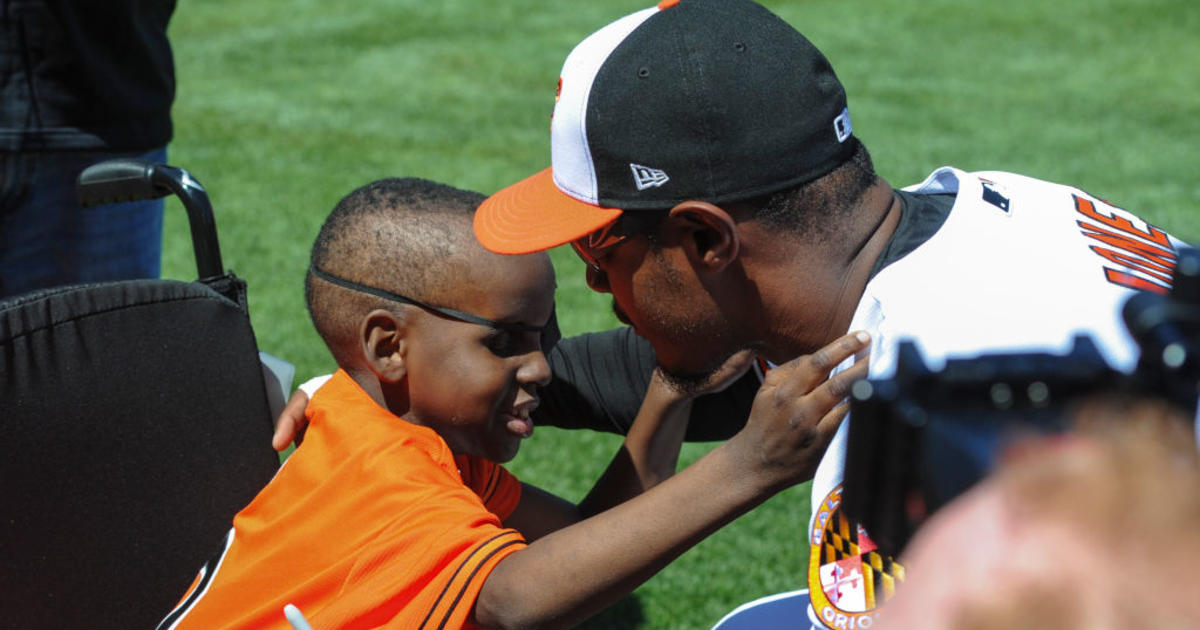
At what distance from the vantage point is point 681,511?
201cm

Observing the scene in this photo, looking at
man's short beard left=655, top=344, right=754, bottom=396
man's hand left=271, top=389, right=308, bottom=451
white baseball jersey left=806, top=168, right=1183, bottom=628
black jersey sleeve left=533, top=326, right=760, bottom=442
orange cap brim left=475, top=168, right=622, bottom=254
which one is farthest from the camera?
black jersey sleeve left=533, top=326, right=760, bottom=442

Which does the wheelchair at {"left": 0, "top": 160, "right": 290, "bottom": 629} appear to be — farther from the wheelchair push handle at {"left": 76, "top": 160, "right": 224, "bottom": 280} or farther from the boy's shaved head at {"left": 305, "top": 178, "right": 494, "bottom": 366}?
the boy's shaved head at {"left": 305, "top": 178, "right": 494, "bottom": 366}

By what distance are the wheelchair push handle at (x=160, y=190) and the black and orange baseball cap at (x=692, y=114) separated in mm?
927

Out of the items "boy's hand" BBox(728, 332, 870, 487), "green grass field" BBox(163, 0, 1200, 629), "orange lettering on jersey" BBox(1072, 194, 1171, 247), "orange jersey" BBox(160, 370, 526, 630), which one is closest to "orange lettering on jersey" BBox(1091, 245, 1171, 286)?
"orange lettering on jersey" BBox(1072, 194, 1171, 247)

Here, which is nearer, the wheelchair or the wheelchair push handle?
the wheelchair

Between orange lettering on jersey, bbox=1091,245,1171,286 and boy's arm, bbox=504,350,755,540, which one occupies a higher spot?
orange lettering on jersey, bbox=1091,245,1171,286

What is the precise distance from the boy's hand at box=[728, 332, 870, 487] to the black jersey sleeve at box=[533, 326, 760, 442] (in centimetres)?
117

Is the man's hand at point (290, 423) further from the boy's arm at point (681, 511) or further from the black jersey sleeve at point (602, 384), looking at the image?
the black jersey sleeve at point (602, 384)

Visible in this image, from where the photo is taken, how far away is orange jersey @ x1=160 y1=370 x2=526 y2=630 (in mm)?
2137

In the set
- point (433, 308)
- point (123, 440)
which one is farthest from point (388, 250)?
point (123, 440)

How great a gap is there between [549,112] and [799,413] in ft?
25.3

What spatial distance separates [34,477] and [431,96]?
7.79 m

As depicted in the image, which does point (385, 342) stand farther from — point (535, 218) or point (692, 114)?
point (692, 114)

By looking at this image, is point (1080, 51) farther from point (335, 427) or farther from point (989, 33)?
point (335, 427)
